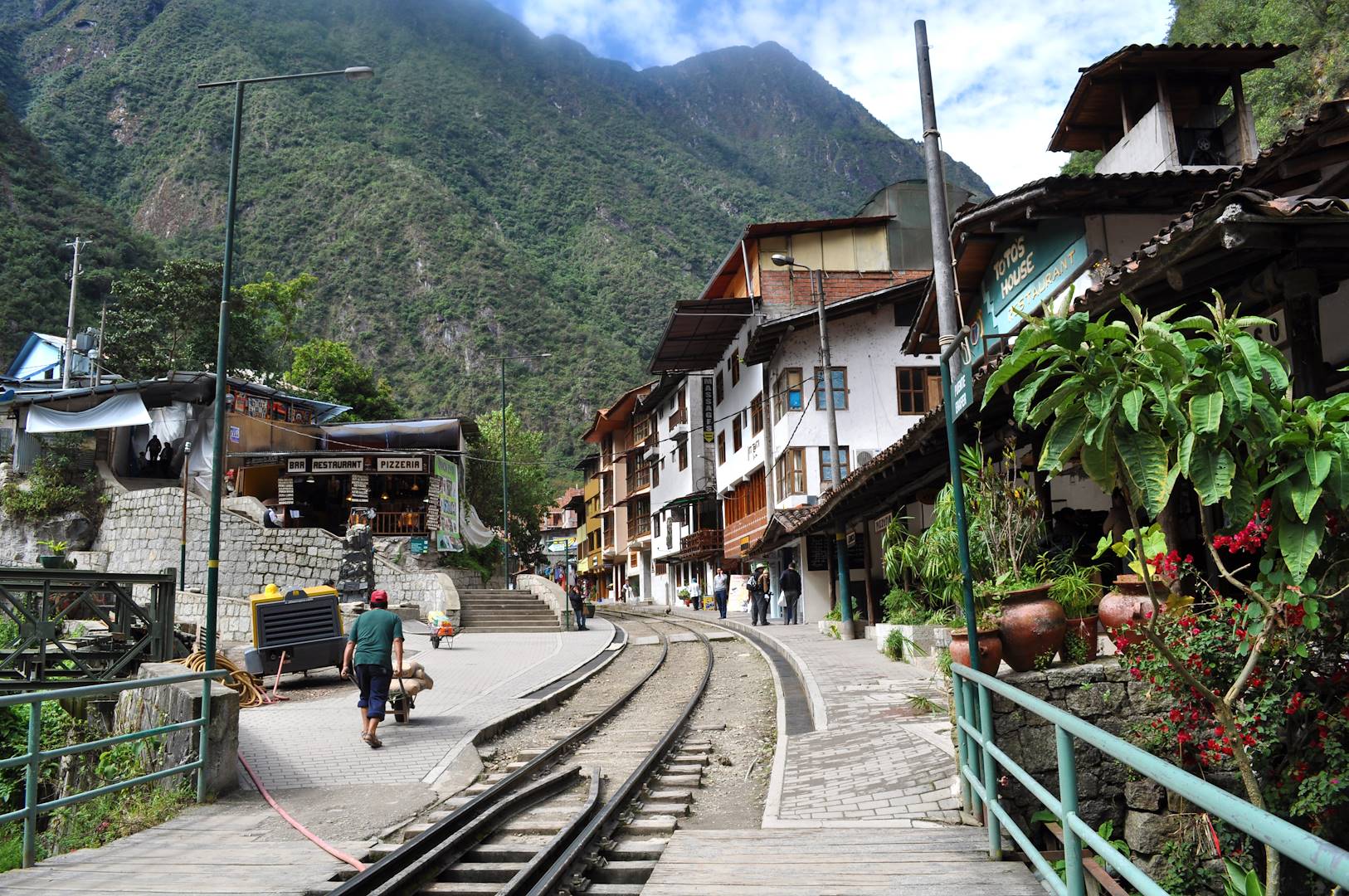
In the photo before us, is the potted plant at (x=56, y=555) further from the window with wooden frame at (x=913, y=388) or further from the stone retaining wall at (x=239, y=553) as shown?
the window with wooden frame at (x=913, y=388)

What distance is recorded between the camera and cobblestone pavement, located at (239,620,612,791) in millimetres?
9539

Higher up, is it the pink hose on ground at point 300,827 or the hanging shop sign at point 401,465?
the hanging shop sign at point 401,465

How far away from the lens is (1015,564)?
27.6 ft

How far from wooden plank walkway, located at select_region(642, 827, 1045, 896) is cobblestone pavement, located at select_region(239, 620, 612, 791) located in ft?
14.4

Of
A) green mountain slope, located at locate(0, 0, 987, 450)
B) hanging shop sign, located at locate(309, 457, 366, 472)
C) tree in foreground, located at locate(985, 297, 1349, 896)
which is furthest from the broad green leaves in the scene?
green mountain slope, located at locate(0, 0, 987, 450)

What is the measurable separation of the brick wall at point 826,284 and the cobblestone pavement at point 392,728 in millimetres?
17798

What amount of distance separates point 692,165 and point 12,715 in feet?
540

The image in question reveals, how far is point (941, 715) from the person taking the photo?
1057 centimetres

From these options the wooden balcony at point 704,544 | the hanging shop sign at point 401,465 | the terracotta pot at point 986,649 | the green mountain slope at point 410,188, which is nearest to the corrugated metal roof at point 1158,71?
the terracotta pot at point 986,649

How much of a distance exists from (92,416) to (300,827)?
30.6 m

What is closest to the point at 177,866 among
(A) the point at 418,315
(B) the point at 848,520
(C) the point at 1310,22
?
(B) the point at 848,520

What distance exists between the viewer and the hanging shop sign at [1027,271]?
12.6 meters

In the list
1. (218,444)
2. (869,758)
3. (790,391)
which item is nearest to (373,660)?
(218,444)

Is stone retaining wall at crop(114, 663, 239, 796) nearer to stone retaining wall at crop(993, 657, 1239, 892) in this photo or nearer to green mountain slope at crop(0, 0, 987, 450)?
stone retaining wall at crop(993, 657, 1239, 892)
